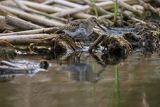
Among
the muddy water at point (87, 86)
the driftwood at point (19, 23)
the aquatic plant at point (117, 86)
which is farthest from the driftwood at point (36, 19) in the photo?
the aquatic plant at point (117, 86)

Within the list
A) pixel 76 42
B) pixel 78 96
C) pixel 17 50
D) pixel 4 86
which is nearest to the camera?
pixel 78 96

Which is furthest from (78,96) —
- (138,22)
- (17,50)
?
(138,22)

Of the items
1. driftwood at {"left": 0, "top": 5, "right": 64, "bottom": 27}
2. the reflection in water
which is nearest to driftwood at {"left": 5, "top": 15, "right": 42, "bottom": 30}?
driftwood at {"left": 0, "top": 5, "right": 64, "bottom": 27}

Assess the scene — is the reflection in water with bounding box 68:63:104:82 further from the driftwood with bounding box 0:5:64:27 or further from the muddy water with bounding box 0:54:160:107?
the driftwood with bounding box 0:5:64:27

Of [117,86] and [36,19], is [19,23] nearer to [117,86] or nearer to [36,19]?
[36,19]

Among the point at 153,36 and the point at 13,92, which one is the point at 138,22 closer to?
the point at 153,36

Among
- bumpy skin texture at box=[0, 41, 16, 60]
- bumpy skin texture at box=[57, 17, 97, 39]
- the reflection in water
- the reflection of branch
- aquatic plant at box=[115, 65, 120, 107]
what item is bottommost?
aquatic plant at box=[115, 65, 120, 107]

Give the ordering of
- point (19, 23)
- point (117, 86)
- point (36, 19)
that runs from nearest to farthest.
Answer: point (117, 86) → point (19, 23) → point (36, 19)

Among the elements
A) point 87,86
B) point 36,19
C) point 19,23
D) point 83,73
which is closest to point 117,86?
point 87,86

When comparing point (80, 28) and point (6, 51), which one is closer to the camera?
point (6, 51)
